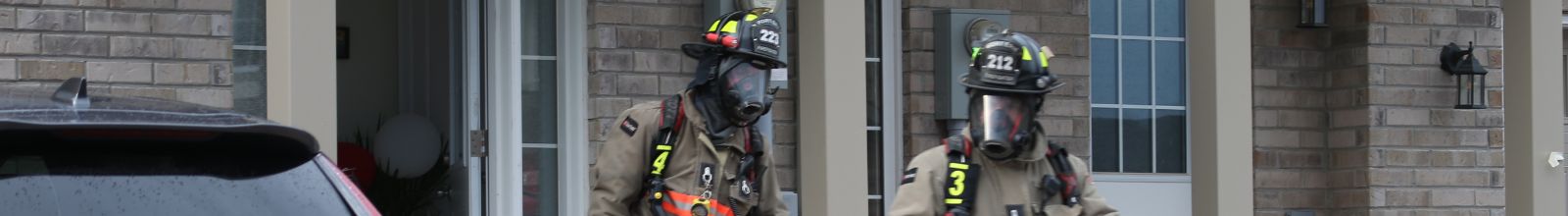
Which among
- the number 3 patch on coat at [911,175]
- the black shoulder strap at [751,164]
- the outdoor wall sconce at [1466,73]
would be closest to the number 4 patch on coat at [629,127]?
the black shoulder strap at [751,164]

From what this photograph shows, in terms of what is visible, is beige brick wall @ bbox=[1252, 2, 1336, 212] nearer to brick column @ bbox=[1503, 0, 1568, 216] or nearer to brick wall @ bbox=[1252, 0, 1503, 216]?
brick wall @ bbox=[1252, 0, 1503, 216]

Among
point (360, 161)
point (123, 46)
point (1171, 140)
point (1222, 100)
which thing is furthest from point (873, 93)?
point (123, 46)

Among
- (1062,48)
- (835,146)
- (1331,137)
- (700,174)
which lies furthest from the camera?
(1331,137)

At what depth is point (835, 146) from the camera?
742cm

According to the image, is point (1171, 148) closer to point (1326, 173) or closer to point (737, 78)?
point (1326, 173)

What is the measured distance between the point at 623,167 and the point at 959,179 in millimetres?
1126

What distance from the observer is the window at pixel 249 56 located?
784 centimetres

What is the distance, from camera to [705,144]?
647cm

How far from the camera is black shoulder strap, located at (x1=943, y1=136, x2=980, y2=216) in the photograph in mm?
5645

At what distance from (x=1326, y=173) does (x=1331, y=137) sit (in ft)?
0.56

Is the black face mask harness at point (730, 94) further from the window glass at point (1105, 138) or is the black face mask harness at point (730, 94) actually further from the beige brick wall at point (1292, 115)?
the beige brick wall at point (1292, 115)

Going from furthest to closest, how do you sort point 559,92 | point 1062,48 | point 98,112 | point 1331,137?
1. point 1331,137
2. point 1062,48
3. point 559,92
4. point 98,112

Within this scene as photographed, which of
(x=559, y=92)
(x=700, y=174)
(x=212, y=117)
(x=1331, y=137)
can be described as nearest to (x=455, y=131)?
(x=559, y=92)

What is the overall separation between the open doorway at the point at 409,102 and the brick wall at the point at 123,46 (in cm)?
128
